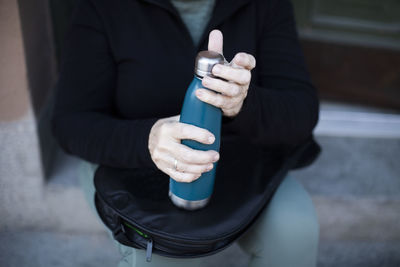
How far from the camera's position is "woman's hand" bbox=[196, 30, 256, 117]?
0.66m

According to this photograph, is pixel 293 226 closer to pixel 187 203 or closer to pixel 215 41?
pixel 187 203

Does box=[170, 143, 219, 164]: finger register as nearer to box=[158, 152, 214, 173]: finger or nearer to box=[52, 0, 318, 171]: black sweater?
box=[158, 152, 214, 173]: finger

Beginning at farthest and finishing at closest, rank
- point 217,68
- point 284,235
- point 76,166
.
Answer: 1. point 76,166
2. point 284,235
3. point 217,68

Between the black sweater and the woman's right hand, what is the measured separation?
0.19 meters

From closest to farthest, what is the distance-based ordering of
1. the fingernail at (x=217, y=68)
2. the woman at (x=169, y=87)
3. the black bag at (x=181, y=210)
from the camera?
the fingernail at (x=217, y=68), the black bag at (x=181, y=210), the woman at (x=169, y=87)

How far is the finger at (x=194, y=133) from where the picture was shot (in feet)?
2.26

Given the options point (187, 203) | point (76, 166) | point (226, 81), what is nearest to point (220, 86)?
point (226, 81)

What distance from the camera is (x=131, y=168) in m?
0.92

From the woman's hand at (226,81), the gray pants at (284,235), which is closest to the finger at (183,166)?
the woman's hand at (226,81)

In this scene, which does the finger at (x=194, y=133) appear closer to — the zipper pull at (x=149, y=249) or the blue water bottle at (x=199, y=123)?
the blue water bottle at (x=199, y=123)

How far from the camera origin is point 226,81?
0.68 meters

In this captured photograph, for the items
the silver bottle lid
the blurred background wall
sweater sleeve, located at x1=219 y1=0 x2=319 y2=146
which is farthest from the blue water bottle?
the blurred background wall

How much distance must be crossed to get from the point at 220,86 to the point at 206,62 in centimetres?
5

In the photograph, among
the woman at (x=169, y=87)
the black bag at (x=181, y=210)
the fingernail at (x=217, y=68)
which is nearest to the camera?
the fingernail at (x=217, y=68)
